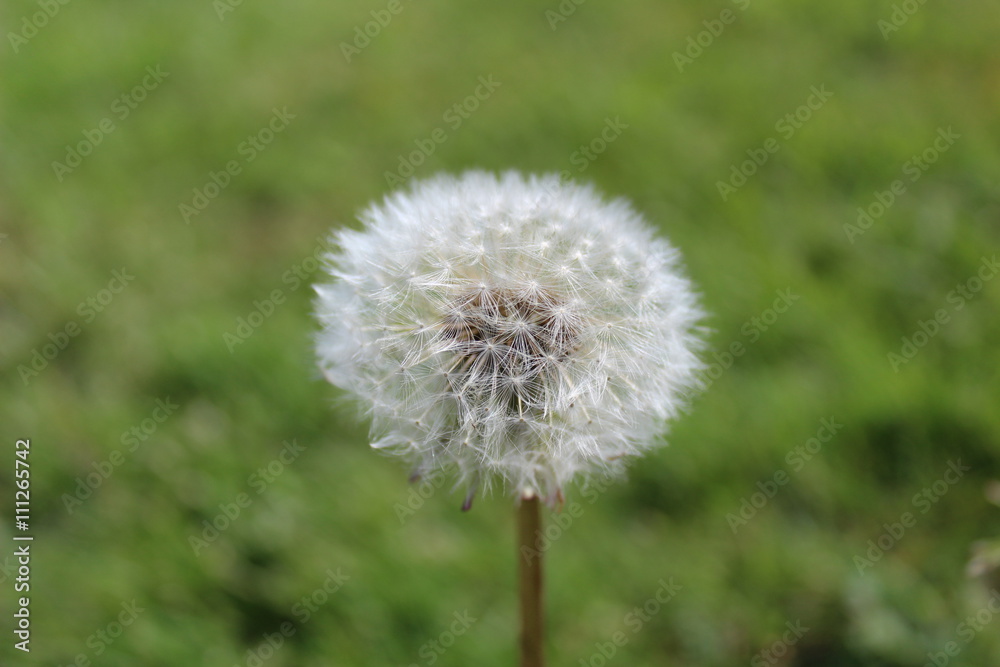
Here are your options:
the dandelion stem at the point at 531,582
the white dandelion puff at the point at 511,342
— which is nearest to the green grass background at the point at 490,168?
the white dandelion puff at the point at 511,342

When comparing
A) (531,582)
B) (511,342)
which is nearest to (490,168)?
(511,342)

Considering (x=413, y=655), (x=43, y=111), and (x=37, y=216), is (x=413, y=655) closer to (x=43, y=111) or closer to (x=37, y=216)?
(x=37, y=216)

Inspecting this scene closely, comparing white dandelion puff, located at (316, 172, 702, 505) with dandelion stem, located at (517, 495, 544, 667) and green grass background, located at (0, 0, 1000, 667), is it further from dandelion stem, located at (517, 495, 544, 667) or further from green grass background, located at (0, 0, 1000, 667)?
green grass background, located at (0, 0, 1000, 667)

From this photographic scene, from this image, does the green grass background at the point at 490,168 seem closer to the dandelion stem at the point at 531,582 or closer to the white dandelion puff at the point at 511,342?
the white dandelion puff at the point at 511,342

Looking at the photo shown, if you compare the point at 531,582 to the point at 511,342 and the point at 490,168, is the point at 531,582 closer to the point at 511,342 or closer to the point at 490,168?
the point at 511,342

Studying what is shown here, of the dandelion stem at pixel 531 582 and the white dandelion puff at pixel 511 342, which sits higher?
the white dandelion puff at pixel 511 342

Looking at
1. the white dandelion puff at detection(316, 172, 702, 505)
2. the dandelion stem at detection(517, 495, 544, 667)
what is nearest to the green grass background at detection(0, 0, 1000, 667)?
the white dandelion puff at detection(316, 172, 702, 505)
